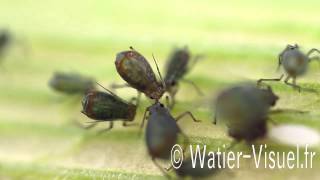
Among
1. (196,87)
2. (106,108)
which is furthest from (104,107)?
(196,87)

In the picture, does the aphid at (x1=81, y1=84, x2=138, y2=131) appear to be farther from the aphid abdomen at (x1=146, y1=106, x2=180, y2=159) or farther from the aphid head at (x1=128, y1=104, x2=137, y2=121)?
the aphid abdomen at (x1=146, y1=106, x2=180, y2=159)

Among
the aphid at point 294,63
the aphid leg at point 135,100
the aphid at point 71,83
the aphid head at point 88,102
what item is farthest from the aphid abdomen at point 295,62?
the aphid at point 71,83

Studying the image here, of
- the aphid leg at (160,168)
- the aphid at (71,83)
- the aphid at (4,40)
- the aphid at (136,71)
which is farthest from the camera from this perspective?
the aphid at (4,40)

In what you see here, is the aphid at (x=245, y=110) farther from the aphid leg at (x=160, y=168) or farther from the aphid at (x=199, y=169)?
the aphid leg at (x=160, y=168)

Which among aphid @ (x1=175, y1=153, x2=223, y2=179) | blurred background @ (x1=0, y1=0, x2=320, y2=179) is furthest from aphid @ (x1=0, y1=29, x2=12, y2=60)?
aphid @ (x1=175, y1=153, x2=223, y2=179)

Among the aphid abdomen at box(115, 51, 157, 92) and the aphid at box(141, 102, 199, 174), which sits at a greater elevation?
the aphid abdomen at box(115, 51, 157, 92)

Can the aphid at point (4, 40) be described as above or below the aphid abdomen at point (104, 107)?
above
